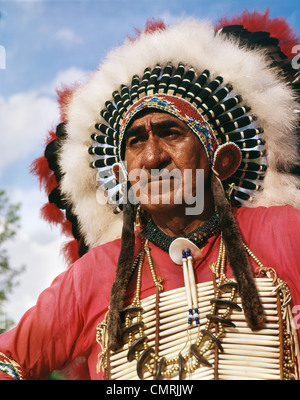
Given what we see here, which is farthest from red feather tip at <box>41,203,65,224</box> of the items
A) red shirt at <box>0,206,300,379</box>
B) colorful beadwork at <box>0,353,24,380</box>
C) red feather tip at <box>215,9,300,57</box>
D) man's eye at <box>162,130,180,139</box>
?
red feather tip at <box>215,9,300,57</box>

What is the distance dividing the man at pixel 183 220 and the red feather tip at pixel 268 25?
A: 25mm

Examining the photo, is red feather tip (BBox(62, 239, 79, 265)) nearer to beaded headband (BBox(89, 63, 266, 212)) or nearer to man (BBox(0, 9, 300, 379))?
man (BBox(0, 9, 300, 379))

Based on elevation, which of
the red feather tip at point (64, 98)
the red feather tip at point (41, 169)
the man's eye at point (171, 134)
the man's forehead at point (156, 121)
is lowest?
the man's eye at point (171, 134)

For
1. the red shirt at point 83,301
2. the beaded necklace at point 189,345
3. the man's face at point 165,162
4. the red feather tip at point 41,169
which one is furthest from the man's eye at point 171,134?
the red feather tip at point 41,169

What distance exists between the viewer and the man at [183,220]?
221cm

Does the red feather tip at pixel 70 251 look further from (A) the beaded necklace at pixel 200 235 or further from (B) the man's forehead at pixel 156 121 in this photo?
(B) the man's forehead at pixel 156 121

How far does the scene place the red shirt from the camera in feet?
8.16

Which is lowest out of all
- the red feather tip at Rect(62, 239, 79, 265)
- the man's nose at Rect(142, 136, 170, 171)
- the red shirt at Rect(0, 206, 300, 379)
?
the red shirt at Rect(0, 206, 300, 379)

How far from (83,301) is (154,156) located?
1004 millimetres

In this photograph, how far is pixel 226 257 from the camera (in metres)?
2.45

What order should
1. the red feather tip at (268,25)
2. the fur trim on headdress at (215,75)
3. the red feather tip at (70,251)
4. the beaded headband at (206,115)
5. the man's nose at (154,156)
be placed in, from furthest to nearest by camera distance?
the red feather tip at (70,251) < the red feather tip at (268,25) < the fur trim on headdress at (215,75) < the beaded headband at (206,115) < the man's nose at (154,156)

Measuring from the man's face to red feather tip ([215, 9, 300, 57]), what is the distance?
3.61ft

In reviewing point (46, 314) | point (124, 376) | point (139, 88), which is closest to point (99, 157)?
point (139, 88)

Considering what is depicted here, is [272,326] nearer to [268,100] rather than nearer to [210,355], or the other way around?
[210,355]
